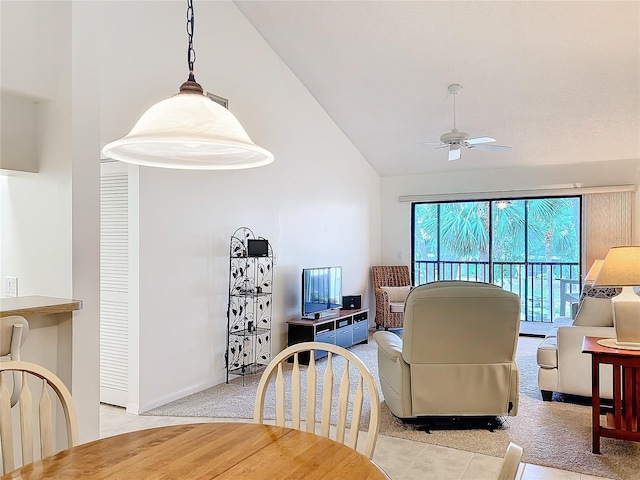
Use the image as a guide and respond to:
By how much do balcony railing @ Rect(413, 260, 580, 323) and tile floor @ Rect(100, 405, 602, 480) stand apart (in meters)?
5.01

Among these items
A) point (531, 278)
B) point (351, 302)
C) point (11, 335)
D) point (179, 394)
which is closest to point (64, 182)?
point (11, 335)

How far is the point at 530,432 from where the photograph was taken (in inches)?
138

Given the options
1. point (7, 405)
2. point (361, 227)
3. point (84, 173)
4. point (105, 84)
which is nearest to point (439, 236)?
point (361, 227)

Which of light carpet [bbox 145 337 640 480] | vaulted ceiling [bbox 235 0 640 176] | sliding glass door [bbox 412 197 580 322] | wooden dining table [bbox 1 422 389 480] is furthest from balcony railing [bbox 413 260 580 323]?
wooden dining table [bbox 1 422 389 480]

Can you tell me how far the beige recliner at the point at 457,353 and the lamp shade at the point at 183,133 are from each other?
207cm

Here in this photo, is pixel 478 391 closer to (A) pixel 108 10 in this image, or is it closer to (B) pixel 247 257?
(B) pixel 247 257

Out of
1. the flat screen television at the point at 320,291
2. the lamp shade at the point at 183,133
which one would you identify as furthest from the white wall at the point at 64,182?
the flat screen television at the point at 320,291

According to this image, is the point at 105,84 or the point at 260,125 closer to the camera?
the point at 105,84

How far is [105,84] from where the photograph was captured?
3705mm

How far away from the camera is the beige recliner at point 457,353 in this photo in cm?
334

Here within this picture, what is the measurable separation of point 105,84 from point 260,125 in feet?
6.24

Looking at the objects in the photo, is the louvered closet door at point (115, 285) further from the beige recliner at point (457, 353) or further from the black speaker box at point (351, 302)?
the black speaker box at point (351, 302)

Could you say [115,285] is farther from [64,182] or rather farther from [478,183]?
[478,183]

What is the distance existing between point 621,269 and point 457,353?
3.85 feet
